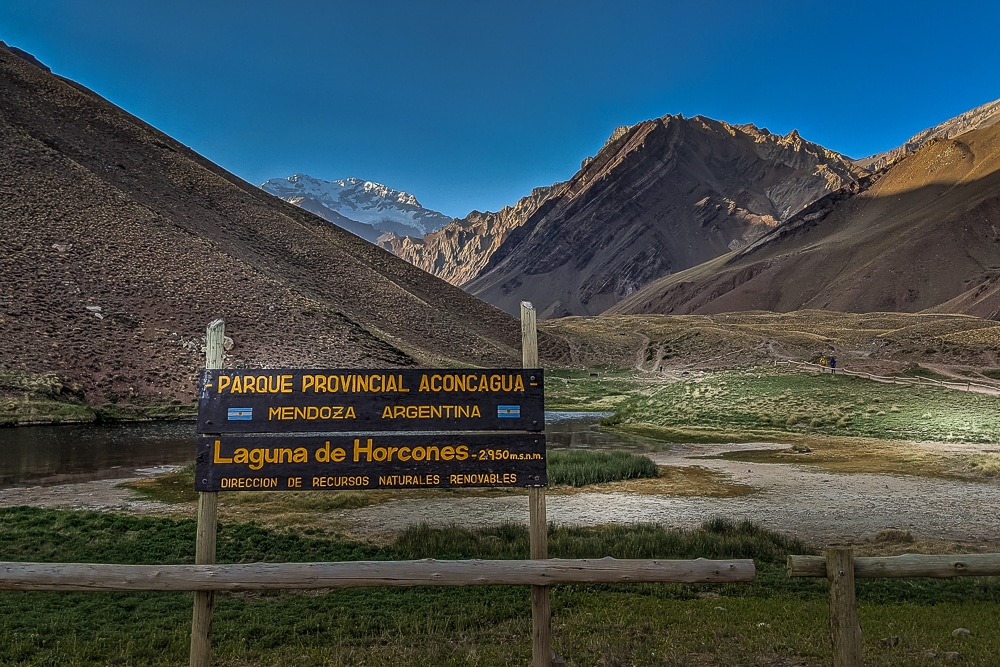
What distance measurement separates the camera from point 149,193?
72688 millimetres

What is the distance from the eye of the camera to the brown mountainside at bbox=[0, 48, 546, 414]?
44.6 metres

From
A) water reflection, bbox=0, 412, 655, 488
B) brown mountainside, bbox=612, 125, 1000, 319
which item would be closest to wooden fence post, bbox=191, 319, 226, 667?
water reflection, bbox=0, 412, 655, 488

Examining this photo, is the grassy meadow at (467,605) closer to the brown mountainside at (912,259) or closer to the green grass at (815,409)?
the green grass at (815,409)

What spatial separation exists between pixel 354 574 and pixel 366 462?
1.03 m

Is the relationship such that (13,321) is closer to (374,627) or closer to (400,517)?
(400,517)

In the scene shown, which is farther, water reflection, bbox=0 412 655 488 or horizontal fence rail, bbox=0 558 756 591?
water reflection, bbox=0 412 655 488

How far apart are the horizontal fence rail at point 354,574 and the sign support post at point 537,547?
414mm

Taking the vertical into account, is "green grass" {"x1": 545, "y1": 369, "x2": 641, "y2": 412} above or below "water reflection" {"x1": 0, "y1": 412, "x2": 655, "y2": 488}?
above

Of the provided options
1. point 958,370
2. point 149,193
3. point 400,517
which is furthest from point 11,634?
point 149,193

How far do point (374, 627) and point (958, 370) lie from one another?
62332 millimetres

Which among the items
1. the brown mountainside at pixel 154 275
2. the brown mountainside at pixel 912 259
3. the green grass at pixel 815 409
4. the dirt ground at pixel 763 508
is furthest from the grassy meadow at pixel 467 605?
the brown mountainside at pixel 912 259

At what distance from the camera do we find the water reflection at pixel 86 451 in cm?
2244

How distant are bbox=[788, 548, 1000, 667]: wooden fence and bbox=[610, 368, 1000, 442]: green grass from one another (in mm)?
29835

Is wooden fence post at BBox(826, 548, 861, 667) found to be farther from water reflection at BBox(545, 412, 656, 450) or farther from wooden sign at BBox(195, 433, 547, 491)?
Answer: water reflection at BBox(545, 412, 656, 450)
